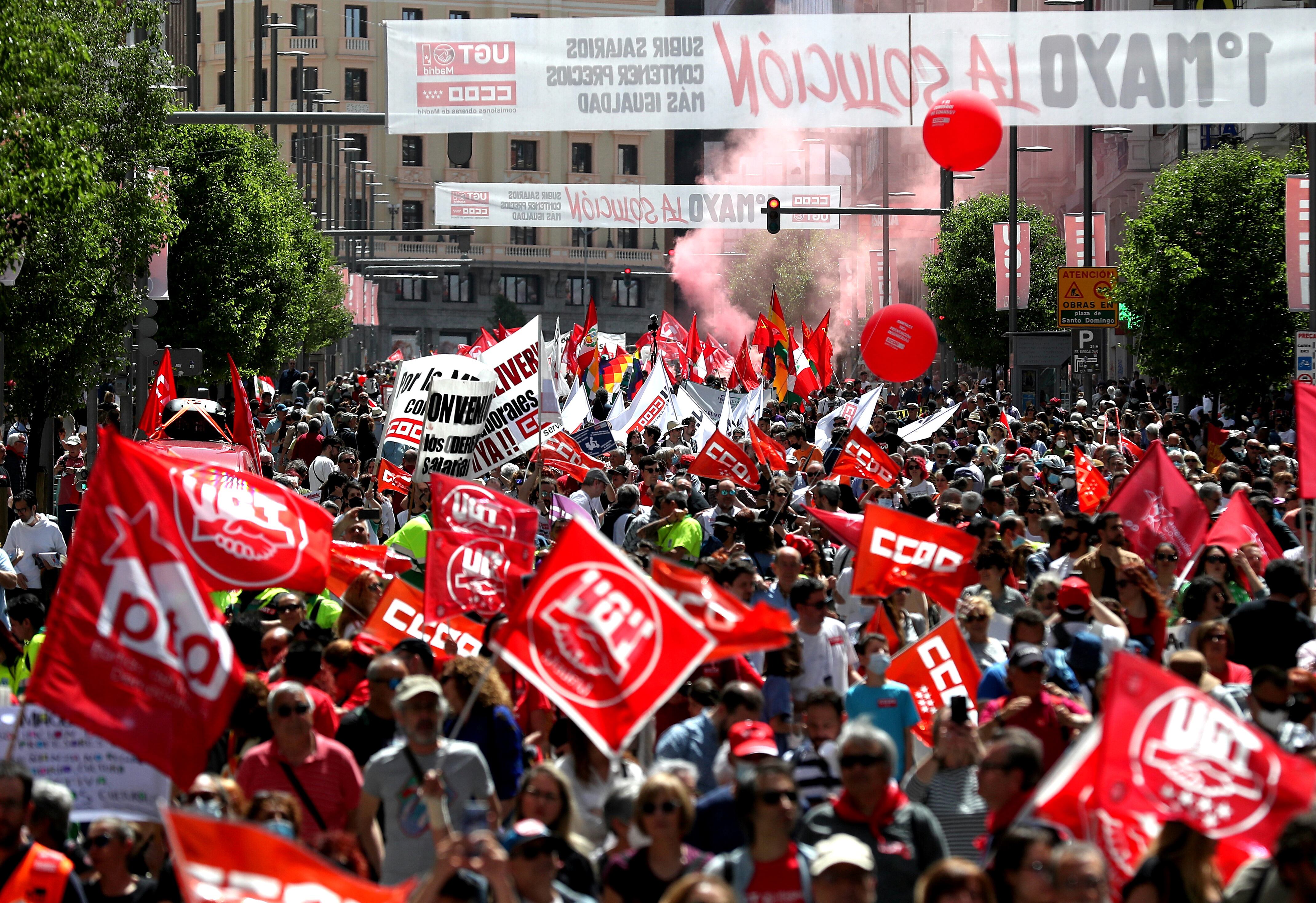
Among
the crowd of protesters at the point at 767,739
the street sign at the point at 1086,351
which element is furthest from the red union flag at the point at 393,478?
the street sign at the point at 1086,351

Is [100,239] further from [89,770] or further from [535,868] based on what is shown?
[535,868]

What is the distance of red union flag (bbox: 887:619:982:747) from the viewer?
845 cm

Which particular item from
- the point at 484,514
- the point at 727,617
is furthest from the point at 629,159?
the point at 727,617

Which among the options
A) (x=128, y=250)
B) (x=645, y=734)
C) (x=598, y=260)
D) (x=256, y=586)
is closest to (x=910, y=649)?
(x=645, y=734)

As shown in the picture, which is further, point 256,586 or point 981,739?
point 256,586

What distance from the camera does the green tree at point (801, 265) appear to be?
87.9 m

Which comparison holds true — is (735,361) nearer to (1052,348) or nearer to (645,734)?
(1052,348)

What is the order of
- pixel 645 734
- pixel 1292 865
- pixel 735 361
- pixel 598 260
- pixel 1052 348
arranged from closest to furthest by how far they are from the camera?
pixel 1292 865, pixel 645 734, pixel 1052 348, pixel 735 361, pixel 598 260

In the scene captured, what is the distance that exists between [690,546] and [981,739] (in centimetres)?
534

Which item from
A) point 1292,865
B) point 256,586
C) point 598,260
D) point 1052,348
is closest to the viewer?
point 1292,865

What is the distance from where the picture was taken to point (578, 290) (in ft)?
330

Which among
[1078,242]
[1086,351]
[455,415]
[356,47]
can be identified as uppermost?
[356,47]

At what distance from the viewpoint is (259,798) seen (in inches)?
227

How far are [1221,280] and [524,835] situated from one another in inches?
982
